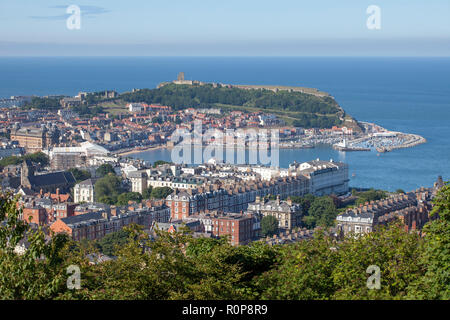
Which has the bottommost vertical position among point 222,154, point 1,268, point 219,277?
point 222,154

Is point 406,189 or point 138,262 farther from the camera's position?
point 406,189

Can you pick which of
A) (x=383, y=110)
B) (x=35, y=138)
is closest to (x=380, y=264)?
(x=35, y=138)

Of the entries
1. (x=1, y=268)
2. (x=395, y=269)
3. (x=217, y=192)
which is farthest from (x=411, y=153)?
(x=1, y=268)

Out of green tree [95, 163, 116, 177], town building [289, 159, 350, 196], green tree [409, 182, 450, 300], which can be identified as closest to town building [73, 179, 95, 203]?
green tree [95, 163, 116, 177]

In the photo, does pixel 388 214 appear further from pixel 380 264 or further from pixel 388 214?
pixel 380 264

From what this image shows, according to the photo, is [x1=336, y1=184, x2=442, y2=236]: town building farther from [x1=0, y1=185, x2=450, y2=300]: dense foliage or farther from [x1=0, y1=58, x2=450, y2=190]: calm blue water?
[x1=0, y1=185, x2=450, y2=300]: dense foliage
